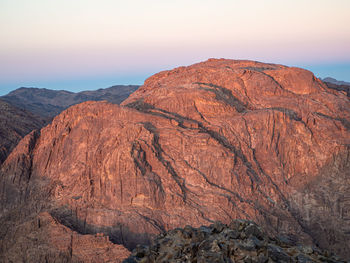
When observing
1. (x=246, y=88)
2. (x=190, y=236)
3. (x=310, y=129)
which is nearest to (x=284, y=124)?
(x=310, y=129)

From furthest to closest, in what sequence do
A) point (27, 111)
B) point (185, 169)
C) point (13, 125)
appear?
point (27, 111) < point (13, 125) < point (185, 169)

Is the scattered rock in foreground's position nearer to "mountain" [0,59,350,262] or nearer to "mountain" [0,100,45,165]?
"mountain" [0,59,350,262]

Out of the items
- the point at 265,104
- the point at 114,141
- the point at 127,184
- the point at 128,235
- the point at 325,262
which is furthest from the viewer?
the point at 265,104

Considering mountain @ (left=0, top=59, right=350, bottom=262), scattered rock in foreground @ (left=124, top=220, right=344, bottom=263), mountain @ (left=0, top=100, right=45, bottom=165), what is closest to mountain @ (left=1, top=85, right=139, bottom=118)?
mountain @ (left=0, top=100, right=45, bottom=165)

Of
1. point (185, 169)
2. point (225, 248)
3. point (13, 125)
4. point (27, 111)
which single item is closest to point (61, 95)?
point (27, 111)

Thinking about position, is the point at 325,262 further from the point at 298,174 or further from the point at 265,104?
the point at 265,104

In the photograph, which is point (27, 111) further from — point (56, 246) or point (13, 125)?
point (56, 246)

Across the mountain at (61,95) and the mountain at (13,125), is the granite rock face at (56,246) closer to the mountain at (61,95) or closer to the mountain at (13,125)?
the mountain at (13,125)
